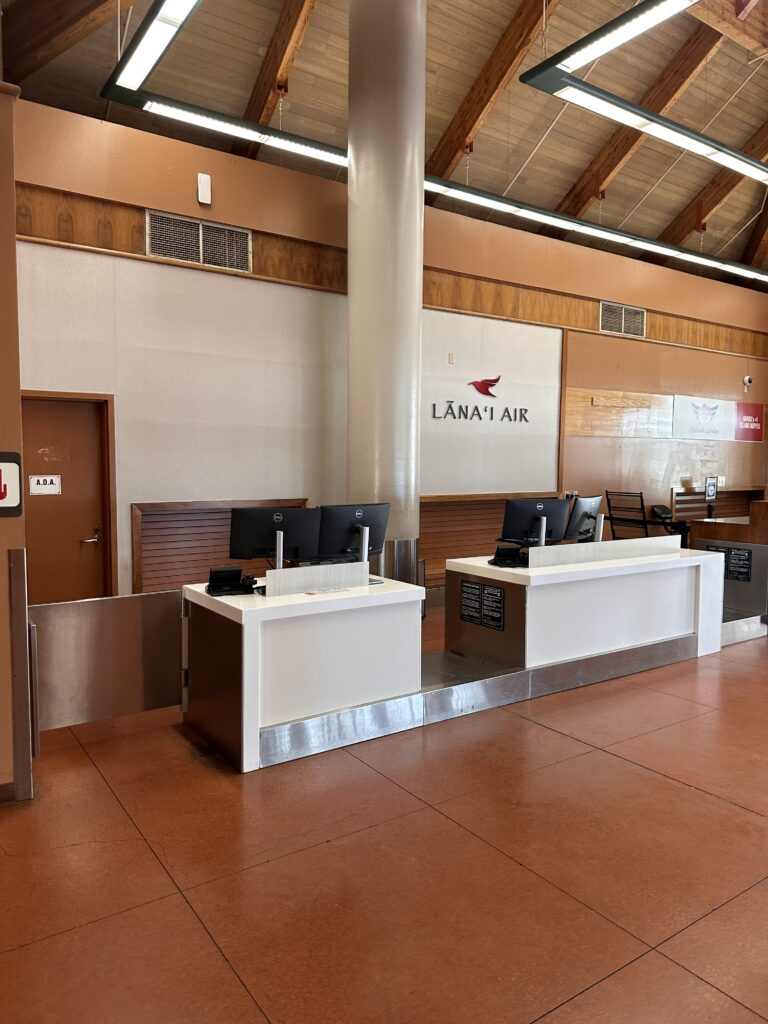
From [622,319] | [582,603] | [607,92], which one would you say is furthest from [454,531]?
[607,92]

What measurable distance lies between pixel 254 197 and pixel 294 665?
174 inches

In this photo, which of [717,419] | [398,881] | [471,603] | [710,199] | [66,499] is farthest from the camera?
[717,419]

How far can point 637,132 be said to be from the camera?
8523 mm

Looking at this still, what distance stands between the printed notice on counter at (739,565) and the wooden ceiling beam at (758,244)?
23.3ft

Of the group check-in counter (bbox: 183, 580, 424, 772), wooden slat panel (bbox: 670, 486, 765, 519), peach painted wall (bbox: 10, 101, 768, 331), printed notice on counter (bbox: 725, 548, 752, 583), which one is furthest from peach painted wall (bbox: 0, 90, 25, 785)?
wooden slat panel (bbox: 670, 486, 765, 519)

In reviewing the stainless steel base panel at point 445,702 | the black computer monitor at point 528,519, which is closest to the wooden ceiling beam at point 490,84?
the black computer monitor at point 528,519

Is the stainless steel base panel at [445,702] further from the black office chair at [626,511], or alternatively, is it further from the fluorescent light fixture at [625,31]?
the black office chair at [626,511]

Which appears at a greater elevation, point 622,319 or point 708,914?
point 622,319

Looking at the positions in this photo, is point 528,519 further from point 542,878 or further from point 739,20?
point 739,20

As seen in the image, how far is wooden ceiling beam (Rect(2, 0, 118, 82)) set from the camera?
4895mm

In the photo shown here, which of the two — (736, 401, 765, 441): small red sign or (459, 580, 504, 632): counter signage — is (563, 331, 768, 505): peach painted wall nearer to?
(736, 401, 765, 441): small red sign

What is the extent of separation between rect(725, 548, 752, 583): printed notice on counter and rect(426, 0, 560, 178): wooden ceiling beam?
16.7 feet

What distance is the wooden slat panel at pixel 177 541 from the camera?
577cm

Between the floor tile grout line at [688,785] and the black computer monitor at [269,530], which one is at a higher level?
the black computer monitor at [269,530]
